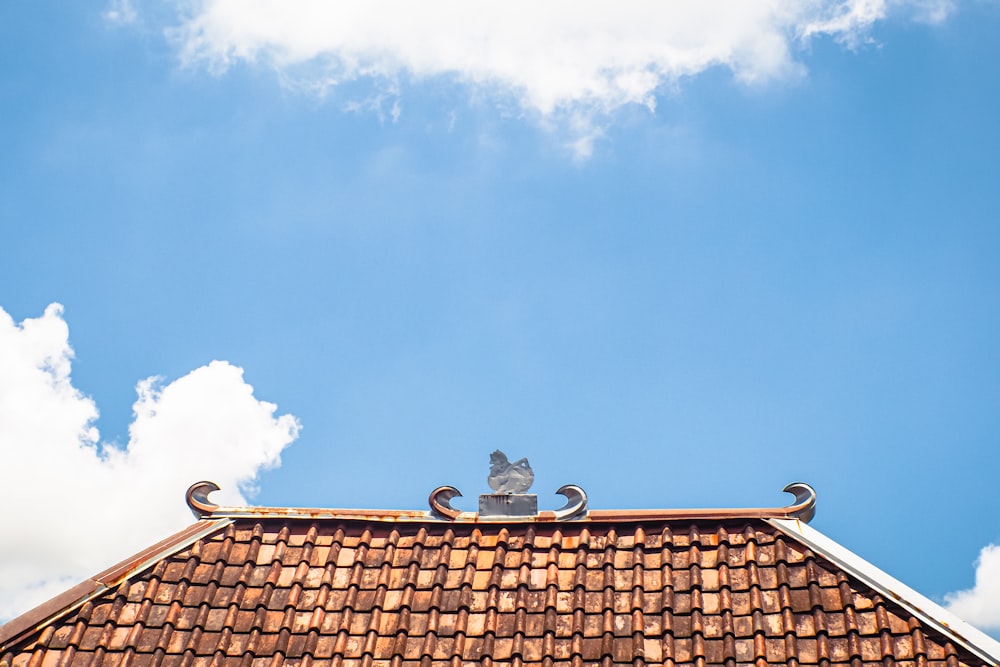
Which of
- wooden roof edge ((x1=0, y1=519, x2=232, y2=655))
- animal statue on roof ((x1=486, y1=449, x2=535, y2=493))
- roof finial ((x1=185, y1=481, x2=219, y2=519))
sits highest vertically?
animal statue on roof ((x1=486, y1=449, x2=535, y2=493))

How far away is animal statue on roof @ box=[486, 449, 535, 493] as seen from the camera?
33.7 feet

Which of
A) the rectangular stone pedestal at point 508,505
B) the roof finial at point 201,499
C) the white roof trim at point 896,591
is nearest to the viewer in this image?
the white roof trim at point 896,591

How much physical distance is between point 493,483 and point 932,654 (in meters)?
4.56

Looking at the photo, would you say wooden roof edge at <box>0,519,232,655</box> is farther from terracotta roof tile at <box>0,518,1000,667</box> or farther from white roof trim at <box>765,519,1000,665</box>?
white roof trim at <box>765,519,1000,665</box>

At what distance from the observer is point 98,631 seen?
345 inches

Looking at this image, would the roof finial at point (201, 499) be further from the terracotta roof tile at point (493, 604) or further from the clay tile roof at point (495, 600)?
the terracotta roof tile at point (493, 604)

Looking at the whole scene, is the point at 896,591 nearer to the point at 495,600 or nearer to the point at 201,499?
the point at 495,600

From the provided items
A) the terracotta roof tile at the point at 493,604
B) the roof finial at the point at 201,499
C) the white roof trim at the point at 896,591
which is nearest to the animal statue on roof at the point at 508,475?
the terracotta roof tile at the point at 493,604

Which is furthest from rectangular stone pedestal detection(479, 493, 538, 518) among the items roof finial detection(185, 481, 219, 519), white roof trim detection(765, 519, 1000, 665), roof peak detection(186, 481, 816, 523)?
roof finial detection(185, 481, 219, 519)

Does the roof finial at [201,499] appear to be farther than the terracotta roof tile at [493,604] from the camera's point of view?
Yes

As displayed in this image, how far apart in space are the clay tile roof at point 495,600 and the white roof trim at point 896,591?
0.05 ft

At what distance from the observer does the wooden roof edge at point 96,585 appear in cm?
864

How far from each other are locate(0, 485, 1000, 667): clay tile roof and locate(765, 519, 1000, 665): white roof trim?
2cm

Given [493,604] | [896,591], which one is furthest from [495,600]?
[896,591]
